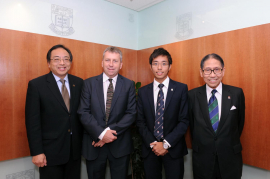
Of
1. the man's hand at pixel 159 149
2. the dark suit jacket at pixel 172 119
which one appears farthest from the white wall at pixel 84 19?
the man's hand at pixel 159 149

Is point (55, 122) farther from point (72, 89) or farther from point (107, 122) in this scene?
point (107, 122)

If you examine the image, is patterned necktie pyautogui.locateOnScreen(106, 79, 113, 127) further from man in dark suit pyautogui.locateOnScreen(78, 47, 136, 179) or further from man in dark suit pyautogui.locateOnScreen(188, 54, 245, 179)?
man in dark suit pyautogui.locateOnScreen(188, 54, 245, 179)

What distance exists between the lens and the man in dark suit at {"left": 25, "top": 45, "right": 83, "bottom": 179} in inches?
78.7

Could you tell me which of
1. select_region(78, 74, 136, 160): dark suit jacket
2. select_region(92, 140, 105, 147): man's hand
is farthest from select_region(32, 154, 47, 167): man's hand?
select_region(92, 140, 105, 147): man's hand

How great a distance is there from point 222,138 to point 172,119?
0.59 metres

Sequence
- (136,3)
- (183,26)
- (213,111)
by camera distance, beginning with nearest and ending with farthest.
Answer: (213,111)
(183,26)
(136,3)

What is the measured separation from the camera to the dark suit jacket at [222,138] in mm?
1907

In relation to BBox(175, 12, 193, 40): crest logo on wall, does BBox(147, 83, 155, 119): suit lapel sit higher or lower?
lower

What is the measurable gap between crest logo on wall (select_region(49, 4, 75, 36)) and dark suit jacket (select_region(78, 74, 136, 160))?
114 centimetres

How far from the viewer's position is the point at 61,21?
2.85 metres

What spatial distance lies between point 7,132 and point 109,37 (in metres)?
2.21

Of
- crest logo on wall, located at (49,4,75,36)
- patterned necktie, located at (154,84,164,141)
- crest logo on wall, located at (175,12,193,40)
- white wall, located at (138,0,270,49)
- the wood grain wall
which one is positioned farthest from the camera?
crest logo on wall, located at (175,12,193,40)

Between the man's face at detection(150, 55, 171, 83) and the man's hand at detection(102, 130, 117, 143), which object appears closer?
the man's hand at detection(102, 130, 117, 143)

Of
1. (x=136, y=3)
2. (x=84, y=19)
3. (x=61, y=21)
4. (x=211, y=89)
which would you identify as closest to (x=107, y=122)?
(x=211, y=89)
